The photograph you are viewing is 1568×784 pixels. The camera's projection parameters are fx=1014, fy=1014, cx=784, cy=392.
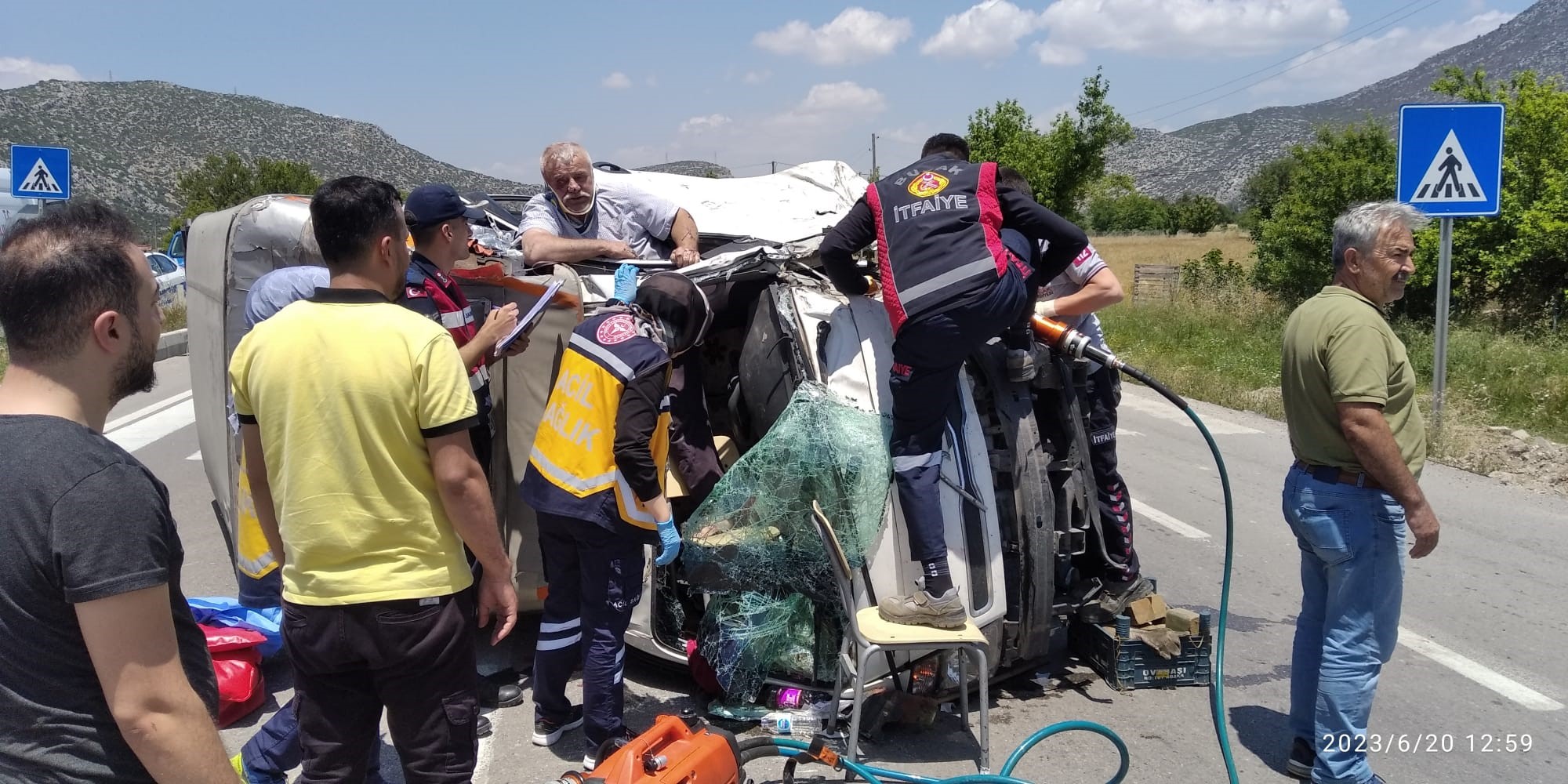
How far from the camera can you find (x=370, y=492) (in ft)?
8.30

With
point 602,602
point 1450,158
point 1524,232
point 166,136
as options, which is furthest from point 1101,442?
point 166,136

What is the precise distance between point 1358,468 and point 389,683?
3133 millimetres

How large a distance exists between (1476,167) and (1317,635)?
632cm

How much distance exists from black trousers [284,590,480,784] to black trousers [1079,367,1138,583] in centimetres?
276

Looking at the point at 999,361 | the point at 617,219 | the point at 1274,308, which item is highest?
the point at 617,219

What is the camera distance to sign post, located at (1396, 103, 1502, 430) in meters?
8.03

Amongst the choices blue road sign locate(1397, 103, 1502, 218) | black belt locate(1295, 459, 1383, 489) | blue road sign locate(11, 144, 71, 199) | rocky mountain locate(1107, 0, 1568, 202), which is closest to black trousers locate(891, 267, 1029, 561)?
black belt locate(1295, 459, 1383, 489)

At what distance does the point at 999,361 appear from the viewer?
13.3ft

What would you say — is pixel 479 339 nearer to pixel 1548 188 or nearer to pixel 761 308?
pixel 761 308

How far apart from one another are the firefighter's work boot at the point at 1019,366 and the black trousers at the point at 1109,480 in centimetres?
61

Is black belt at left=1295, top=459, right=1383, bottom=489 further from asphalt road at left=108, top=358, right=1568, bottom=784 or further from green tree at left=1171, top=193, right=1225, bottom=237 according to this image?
green tree at left=1171, top=193, right=1225, bottom=237

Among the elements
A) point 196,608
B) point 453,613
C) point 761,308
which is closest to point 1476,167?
point 761,308

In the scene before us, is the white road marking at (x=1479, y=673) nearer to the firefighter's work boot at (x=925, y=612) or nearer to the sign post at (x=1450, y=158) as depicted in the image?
the firefighter's work boot at (x=925, y=612)

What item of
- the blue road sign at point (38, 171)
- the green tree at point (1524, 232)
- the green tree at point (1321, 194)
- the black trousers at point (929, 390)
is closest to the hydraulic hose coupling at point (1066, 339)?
the black trousers at point (929, 390)
